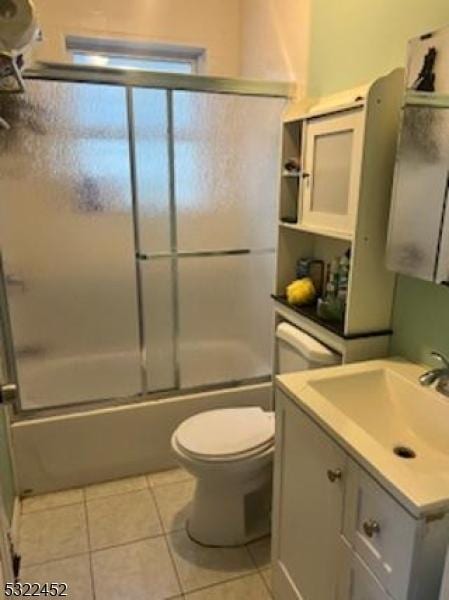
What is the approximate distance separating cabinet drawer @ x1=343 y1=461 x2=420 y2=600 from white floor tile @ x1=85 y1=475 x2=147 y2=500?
130 cm

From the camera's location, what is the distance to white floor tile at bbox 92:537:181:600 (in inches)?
62.5

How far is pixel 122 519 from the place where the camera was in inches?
76.1

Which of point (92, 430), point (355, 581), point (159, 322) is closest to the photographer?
point (355, 581)

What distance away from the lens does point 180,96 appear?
203 cm

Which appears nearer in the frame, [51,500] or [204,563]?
[204,563]

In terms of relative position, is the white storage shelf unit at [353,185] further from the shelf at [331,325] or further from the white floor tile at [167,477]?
the white floor tile at [167,477]

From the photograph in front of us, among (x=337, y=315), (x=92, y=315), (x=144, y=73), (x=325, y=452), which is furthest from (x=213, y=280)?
(x=325, y=452)

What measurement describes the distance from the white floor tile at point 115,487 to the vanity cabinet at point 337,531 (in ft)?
2.79

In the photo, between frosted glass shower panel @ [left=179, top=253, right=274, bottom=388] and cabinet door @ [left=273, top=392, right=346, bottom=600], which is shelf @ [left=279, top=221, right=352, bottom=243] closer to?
frosted glass shower panel @ [left=179, top=253, right=274, bottom=388]

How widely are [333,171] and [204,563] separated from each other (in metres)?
1.55

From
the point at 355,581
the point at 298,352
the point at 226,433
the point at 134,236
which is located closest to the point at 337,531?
the point at 355,581

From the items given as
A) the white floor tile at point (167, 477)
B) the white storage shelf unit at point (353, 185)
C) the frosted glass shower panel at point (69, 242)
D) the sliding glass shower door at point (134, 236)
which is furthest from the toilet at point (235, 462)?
the frosted glass shower panel at point (69, 242)

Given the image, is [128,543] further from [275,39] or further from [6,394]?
[275,39]

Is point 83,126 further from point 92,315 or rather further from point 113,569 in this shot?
point 113,569
